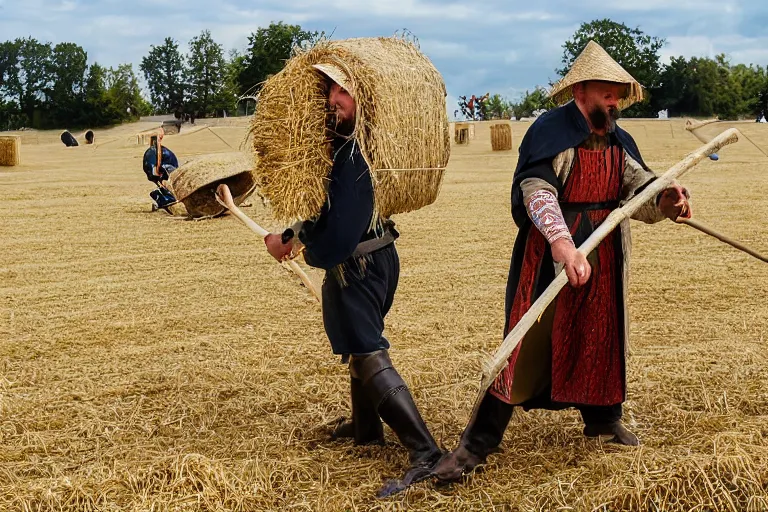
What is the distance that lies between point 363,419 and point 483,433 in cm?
65

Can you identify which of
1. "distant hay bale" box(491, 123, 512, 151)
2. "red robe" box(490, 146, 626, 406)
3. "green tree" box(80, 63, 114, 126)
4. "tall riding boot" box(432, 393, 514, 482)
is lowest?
"tall riding boot" box(432, 393, 514, 482)

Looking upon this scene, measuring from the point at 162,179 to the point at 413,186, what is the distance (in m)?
11.2

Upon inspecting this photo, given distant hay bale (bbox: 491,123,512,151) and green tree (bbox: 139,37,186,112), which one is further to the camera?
green tree (bbox: 139,37,186,112)

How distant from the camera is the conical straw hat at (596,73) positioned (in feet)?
12.1

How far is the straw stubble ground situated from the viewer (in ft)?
11.7

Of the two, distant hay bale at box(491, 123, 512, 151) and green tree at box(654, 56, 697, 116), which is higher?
A: green tree at box(654, 56, 697, 116)

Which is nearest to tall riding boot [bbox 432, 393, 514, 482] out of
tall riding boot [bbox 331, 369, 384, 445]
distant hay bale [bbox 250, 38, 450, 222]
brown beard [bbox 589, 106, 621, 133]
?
tall riding boot [bbox 331, 369, 384, 445]

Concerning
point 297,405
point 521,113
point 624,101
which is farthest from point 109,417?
point 521,113

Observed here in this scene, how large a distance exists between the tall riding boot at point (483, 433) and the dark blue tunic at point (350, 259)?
497mm

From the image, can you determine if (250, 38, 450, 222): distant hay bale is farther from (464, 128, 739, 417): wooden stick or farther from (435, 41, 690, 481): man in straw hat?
(464, 128, 739, 417): wooden stick

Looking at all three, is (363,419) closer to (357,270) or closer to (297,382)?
(357,270)

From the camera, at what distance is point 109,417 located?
188 inches

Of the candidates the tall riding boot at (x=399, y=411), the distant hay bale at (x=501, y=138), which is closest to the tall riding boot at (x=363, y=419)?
the tall riding boot at (x=399, y=411)

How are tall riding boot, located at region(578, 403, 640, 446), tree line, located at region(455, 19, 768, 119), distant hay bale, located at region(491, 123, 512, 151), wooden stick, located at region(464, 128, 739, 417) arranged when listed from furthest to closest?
tree line, located at region(455, 19, 768, 119) → distant hay bale, located at region(491, 123, 512, 151) → tall riding boot, located at region(578, 403, 640, 446) → wooden stick, located at region(464, 128, 739, 417)
